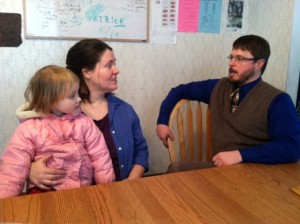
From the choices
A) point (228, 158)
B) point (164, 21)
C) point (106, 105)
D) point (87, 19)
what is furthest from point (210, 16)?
point (228, 158)

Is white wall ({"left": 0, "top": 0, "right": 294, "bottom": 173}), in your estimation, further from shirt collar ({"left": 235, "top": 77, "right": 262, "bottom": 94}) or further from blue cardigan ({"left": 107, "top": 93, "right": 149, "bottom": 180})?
shirt collar ({"left": 235, "top": 77, "right": 262, "bottom": 94})

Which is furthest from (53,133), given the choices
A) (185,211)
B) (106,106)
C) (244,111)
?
(244,111)

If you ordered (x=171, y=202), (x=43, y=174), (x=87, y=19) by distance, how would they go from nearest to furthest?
(x=171, y=202) → (x=43, y=174) → (x=87, y=19)

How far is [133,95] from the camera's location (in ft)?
8.02

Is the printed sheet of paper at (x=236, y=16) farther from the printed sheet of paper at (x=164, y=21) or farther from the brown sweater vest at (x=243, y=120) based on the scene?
the brown sweater vest at (x=243, y=120)

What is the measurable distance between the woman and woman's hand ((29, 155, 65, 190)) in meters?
0.37

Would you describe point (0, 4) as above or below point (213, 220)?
above

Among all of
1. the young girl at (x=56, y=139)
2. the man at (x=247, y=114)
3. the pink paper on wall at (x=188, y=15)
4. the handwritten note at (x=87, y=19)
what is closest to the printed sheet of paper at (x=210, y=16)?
the pink paper on wall at (x=188, y=15)

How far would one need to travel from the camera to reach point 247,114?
159 cm

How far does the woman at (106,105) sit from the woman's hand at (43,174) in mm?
368

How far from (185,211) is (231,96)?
99 cm

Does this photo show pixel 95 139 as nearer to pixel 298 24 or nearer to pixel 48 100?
pixel 48 100

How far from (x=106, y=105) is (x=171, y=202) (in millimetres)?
771

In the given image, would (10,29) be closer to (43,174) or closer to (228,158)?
(43,174)
